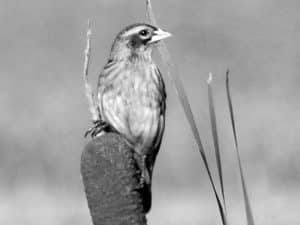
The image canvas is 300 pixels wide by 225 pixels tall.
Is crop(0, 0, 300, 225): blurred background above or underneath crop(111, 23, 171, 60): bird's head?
underneath

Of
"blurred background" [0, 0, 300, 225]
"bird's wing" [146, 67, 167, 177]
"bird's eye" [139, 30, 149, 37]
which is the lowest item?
"blurred background" [0, 0, 300, 225]

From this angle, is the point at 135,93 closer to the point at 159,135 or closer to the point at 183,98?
the point at 159,135

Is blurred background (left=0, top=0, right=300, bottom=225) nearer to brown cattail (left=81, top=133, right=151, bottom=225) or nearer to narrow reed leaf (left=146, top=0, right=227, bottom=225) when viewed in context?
narrow reed leaf (left=146, top=0, right=227, bottom=225)

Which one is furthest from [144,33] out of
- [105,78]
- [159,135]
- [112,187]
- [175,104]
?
[175,104]

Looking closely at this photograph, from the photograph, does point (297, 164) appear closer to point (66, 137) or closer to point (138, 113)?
point (66, 137)

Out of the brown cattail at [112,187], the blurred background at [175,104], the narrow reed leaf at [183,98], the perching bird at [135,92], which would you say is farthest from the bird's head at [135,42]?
the brown cattail at [112,187]

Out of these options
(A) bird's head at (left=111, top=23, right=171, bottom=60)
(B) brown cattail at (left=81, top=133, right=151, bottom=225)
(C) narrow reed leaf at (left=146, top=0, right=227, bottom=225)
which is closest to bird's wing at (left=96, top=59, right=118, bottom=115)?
(A) bird's head at (left=111, top=23, right=171, bottom=60)

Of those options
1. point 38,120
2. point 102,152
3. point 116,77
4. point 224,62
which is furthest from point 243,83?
point 102,152
